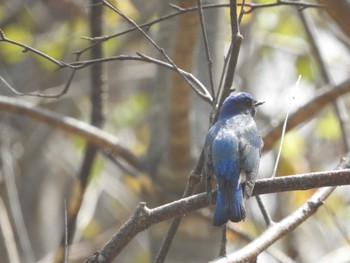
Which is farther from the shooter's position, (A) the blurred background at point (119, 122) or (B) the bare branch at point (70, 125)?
(A) the blurred background at point (119, 122)

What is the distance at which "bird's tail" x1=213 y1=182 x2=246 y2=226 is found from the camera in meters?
3.03

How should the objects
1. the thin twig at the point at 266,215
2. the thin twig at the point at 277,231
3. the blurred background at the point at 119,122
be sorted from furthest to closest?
the blurred background at the point at 119,122 → the thin twig at the point at 266,215 → the thin twig at the point at 277,231

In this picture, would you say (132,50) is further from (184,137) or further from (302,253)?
(184,137)

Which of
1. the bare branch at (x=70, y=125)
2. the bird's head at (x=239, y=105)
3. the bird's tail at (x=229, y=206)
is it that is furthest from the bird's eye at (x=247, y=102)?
the bird's tail at (x=229, y=206)

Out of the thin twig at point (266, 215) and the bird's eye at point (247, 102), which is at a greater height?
the bird's eye at point (247, 102)

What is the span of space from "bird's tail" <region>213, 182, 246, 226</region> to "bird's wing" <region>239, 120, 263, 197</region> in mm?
→ 84

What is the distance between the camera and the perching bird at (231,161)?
10.0ft

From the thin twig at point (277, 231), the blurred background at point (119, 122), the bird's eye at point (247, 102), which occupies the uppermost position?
the blurred background at point (119, 122)

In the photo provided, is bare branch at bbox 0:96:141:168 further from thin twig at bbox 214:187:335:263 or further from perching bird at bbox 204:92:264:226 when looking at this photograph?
thin twig at bbox 214:187:335:263

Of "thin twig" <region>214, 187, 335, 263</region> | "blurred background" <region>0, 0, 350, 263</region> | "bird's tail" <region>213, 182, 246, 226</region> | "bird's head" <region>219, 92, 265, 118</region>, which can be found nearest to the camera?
"thin twig" <region>214, 187, 335, 263</region>

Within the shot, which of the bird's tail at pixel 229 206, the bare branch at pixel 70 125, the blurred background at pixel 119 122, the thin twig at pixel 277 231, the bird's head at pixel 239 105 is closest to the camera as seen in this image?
the thin twig at pixel 277 231

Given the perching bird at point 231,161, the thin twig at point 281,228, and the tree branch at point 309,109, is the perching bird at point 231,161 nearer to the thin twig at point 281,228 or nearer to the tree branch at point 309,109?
the thin twig at point 281,228

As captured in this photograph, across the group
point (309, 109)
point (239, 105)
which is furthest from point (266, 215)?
point (309, 109)

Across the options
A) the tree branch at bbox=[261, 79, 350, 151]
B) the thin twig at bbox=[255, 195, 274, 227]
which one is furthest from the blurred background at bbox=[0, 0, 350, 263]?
the thin twig at bbox=[255, 195, 274, 227]
